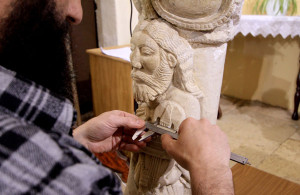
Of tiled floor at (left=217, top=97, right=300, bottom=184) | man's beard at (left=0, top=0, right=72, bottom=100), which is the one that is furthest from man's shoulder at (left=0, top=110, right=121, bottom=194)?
tiled floor at (left=217, top=97, right=300, bottom=184)

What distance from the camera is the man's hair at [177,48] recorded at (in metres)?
1.08

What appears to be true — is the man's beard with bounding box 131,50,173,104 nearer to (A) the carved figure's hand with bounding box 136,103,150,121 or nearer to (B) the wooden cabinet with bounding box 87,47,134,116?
(A) the carved figure's hand with bounding box 136,103,150,121

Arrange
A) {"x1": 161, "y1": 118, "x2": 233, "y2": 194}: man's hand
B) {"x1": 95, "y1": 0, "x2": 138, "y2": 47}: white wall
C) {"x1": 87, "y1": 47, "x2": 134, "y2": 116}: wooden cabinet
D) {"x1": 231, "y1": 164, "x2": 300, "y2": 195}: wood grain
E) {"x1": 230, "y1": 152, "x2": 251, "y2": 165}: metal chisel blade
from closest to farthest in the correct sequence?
{"x1": 161, "y1": 118, "x2": 233, "y2": 194}: man's hand < {"x1": 230, "y1": 152, "x2": 251, "y2": 165}: metal chisel blade < {"x1": 231, "y1": 164, "x2": 300, "y2": 195}: wood grain < {"x1": 87, "y1": 47, "x2": 134, "y2": 116}: wooden cabinet < {"x1": 95, "y1": 0, "x2": 138, "y2": 47}: white wall

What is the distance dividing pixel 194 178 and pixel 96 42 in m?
2.33

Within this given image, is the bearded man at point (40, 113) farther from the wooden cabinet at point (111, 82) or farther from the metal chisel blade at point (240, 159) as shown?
the wooden cabinet at point (111, 82)

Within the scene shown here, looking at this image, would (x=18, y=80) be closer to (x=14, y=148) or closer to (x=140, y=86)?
(x=14, y=148)

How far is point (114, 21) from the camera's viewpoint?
2.56 meters

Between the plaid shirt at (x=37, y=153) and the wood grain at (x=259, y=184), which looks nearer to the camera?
the plaid shirt at (x=37, y=153)

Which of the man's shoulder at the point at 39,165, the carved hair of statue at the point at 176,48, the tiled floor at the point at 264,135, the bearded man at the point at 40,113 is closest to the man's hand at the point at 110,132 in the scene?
the carved hair of statue at the point at 176,48

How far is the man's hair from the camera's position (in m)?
1.08

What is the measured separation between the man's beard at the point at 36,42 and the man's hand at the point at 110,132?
13.5 inches

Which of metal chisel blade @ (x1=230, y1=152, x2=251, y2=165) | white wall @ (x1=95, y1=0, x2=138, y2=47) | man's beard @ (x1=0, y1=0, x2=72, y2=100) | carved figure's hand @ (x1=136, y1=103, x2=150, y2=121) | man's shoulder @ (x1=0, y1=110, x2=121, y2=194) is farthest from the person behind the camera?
white wall @ (x1=95, y1=0, x2=138, y2=47)

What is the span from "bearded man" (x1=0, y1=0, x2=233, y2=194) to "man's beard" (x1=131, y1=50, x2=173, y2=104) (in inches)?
12.8

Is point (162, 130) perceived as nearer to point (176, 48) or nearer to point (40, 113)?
point (176, 48)
